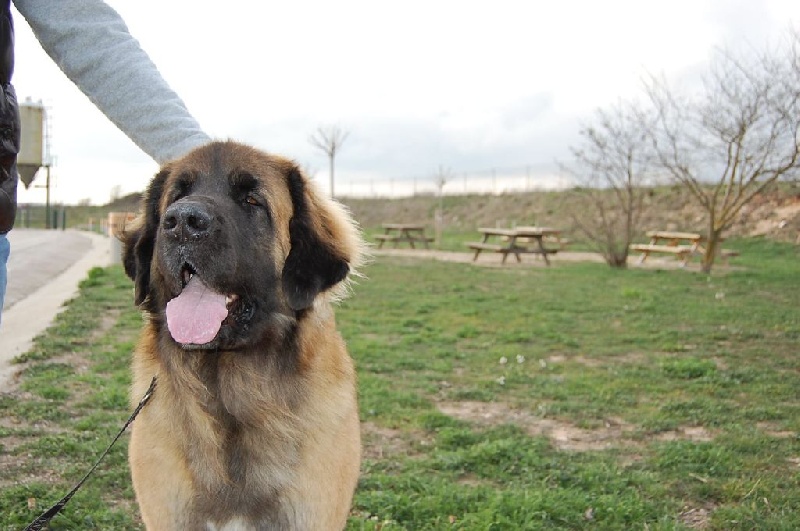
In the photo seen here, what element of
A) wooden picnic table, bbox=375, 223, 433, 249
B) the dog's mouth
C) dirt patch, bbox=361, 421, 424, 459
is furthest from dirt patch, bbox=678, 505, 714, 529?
wooden picnic table, bbox=375, 223, 433, 249

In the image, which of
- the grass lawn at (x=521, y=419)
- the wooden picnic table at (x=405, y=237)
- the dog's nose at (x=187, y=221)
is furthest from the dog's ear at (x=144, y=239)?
the wooden picnic table at (x=405, y=237)

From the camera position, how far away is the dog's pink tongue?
2336 mm

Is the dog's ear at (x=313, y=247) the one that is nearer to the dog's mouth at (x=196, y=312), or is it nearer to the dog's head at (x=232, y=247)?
the dog's head at (x=232, y=247)

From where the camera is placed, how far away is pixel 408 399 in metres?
6.53

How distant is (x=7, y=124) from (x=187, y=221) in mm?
608

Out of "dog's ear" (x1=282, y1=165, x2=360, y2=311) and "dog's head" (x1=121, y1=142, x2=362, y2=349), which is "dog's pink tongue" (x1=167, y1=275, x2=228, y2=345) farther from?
"dog's ear" (x1=282, y1=165, x2=360, y2=311)

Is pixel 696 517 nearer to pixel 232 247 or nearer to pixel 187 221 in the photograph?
pixel 232 247

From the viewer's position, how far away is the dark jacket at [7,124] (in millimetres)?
2232

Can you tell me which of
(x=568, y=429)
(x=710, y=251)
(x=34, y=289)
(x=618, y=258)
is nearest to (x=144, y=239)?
(x=568, y=429)

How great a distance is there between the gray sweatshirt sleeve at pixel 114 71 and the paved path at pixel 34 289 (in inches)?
140

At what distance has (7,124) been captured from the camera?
7.36 ft

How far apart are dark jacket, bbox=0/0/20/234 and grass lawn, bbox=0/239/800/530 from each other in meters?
2.18

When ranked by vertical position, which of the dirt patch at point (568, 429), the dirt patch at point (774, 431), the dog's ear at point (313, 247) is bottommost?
the dirt patch at point (568, 429)

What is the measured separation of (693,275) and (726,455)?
14672mm
